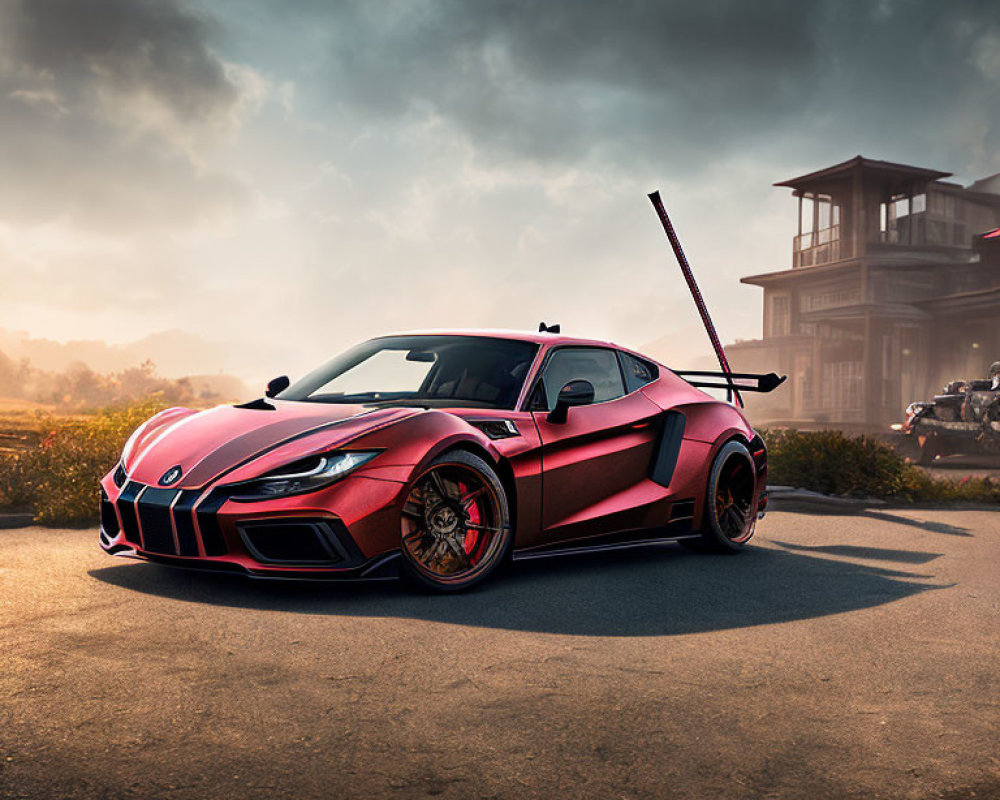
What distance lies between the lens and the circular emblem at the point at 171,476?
189 inches

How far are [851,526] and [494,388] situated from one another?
449 centimetres

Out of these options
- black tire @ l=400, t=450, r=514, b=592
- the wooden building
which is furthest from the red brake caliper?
the wooden building

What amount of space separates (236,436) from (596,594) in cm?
205

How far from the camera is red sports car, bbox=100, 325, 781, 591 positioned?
4.62 m

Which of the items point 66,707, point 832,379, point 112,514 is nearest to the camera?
point 66,707

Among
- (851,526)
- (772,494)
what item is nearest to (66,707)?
(851,526)

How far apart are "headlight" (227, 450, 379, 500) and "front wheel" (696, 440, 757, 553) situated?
2916 millimetres

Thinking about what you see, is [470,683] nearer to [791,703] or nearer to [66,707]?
[791,703]

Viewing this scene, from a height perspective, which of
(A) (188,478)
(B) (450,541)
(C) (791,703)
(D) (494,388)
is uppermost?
(D) (494,388)

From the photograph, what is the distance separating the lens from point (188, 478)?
4762 mm

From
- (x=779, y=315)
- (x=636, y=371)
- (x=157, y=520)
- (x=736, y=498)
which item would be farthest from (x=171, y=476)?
(x=779, y=315)

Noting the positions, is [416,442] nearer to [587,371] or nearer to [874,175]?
[587,371]

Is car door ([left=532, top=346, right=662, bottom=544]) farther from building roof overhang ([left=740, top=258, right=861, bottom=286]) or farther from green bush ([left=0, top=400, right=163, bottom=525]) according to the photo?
building roof overhang ([left=740, top=258, right=861, bottom=286])

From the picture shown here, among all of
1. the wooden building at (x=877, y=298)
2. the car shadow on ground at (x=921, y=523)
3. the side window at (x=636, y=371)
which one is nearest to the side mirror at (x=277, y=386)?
the side window at (x=636, y=371)
